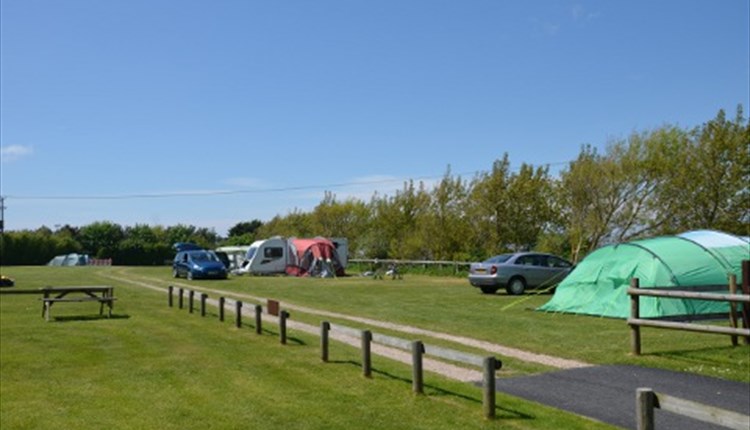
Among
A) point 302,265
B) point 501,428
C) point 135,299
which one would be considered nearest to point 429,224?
point 302,265

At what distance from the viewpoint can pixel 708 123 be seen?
36062mm

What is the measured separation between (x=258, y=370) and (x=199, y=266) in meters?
28.0

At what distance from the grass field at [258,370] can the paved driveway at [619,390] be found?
0.41 m

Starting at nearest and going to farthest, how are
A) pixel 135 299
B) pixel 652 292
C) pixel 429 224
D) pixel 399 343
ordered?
pixel 399 343 < pixel 652 292 < pixel 135 299 < pixel 429 224

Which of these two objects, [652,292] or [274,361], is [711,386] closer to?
[652,292]

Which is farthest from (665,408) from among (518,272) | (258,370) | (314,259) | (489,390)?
(314,259)

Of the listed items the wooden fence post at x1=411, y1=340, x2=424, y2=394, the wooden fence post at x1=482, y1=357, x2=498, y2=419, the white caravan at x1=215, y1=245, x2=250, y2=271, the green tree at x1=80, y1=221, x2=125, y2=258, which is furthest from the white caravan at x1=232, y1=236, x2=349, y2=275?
the green tree at x1=80, y1=221, x2=125, y2=258

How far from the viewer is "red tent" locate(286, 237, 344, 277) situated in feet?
137

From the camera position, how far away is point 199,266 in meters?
38.6

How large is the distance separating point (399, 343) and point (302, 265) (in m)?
33.2

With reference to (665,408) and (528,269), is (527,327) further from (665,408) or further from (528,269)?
(665,408)

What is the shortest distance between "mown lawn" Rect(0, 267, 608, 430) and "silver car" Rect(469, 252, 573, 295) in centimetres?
1097

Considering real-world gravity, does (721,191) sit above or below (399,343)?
above

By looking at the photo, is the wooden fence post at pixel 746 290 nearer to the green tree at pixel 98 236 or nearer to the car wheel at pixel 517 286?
the car wheel at pixel 517 286
